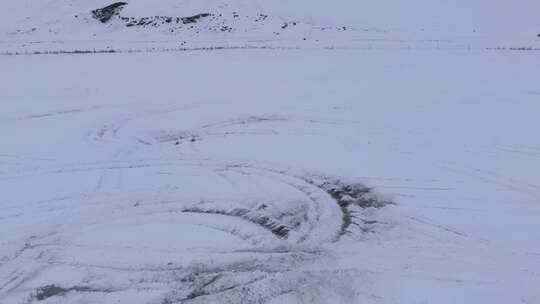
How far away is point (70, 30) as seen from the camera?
27609 millimetres

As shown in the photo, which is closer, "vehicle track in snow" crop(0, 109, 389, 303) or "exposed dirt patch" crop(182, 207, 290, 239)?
"vehicle track in snow" crop(0, 109, 389, 303)

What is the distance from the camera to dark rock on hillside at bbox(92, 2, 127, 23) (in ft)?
92.9

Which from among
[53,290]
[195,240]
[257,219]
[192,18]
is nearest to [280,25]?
[192,18]

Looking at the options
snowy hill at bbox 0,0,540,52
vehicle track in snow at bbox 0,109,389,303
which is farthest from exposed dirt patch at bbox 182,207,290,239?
snowy hill at bbox 0,0,540,52

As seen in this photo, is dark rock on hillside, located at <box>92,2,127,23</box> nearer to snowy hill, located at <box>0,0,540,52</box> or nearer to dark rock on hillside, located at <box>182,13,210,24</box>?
snowy hill, located at <box>0,0,540,52</box>

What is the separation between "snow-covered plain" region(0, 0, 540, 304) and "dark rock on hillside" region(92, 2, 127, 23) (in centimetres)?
1066

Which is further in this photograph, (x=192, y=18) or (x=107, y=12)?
(x=107, y=12)

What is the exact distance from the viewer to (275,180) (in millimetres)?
8758

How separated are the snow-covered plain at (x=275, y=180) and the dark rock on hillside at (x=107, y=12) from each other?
10.7 meters

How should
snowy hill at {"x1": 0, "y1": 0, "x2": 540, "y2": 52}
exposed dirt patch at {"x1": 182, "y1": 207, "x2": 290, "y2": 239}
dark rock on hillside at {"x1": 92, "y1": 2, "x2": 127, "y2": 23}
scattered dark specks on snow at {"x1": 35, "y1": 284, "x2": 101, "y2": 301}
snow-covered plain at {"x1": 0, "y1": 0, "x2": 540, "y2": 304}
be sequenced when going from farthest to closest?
dark rock on hillside at {"x1": 92, "y1": 2, "x2": 127, "y2": 23}, snowy hill at {"x1": 0, "y1": 0, "x2": 540, "y2": 52}, exposed dirt patch at {"x1": 182, "y1": 207, "x2": 290, "y2": 239}, snow-covered plain at {"x1": 0, "y1": 0, "x2": 540, "y2": 304}, scattered dark specks on snow at {"x1": 35, "y1": 284, "x2": 101, "y2": 301}

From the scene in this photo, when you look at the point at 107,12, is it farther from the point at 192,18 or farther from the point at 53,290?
the point at 53,290

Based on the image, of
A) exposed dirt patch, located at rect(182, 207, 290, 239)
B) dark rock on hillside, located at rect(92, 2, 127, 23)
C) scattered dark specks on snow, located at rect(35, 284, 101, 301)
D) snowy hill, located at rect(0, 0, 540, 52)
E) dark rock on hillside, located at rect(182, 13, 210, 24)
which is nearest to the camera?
scattered dark specks on snow, located at rect(35, 284, 101, 301)

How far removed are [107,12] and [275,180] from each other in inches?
895

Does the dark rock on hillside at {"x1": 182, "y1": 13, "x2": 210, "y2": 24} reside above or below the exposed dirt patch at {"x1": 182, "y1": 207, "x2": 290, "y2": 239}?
above
